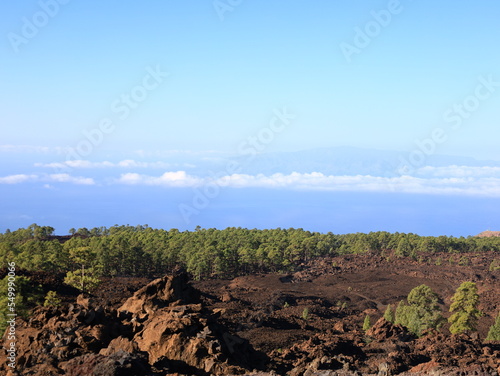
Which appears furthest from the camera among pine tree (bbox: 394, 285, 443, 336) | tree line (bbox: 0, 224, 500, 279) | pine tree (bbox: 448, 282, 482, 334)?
tree line (bbox: 0, 224, 500, 279)

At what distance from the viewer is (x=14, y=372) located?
1711 centimetres

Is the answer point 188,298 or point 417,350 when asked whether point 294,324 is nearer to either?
point 417,350

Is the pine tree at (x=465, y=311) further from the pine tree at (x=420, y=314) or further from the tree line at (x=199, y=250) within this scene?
the tree line at (x=199, y=250)

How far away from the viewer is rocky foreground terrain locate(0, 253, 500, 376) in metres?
18.8

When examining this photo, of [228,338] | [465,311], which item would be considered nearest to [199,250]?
[465,311]

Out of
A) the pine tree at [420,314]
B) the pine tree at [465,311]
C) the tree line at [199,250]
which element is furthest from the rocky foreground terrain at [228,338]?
the tree line at [199,250]

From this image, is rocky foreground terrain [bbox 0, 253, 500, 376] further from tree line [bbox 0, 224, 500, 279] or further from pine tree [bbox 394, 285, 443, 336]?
tree line [bbox 0, 224, 500, 279]

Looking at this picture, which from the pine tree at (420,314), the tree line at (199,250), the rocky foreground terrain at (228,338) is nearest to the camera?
the rocky foreground terrain at (228,338)

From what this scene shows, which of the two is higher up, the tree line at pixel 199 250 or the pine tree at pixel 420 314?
the tree line at pixel 199 250

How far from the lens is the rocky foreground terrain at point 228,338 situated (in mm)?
18812

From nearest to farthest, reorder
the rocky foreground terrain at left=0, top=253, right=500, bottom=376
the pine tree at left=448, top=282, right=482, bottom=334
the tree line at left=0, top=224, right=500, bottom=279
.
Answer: the rocky foreground terrain at left=0, top=253, right=500, bottom=376, the pine tree at left=448, top=282, right=482, bottom=334, the tree line at left=0, top=224, right=500, bottom=279

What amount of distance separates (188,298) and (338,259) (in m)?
65.2

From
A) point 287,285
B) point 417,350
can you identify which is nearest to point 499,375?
point 417,350

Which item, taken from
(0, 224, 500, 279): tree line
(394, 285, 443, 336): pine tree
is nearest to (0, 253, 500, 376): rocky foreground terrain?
(394, 285, 443, 336): pine tree
